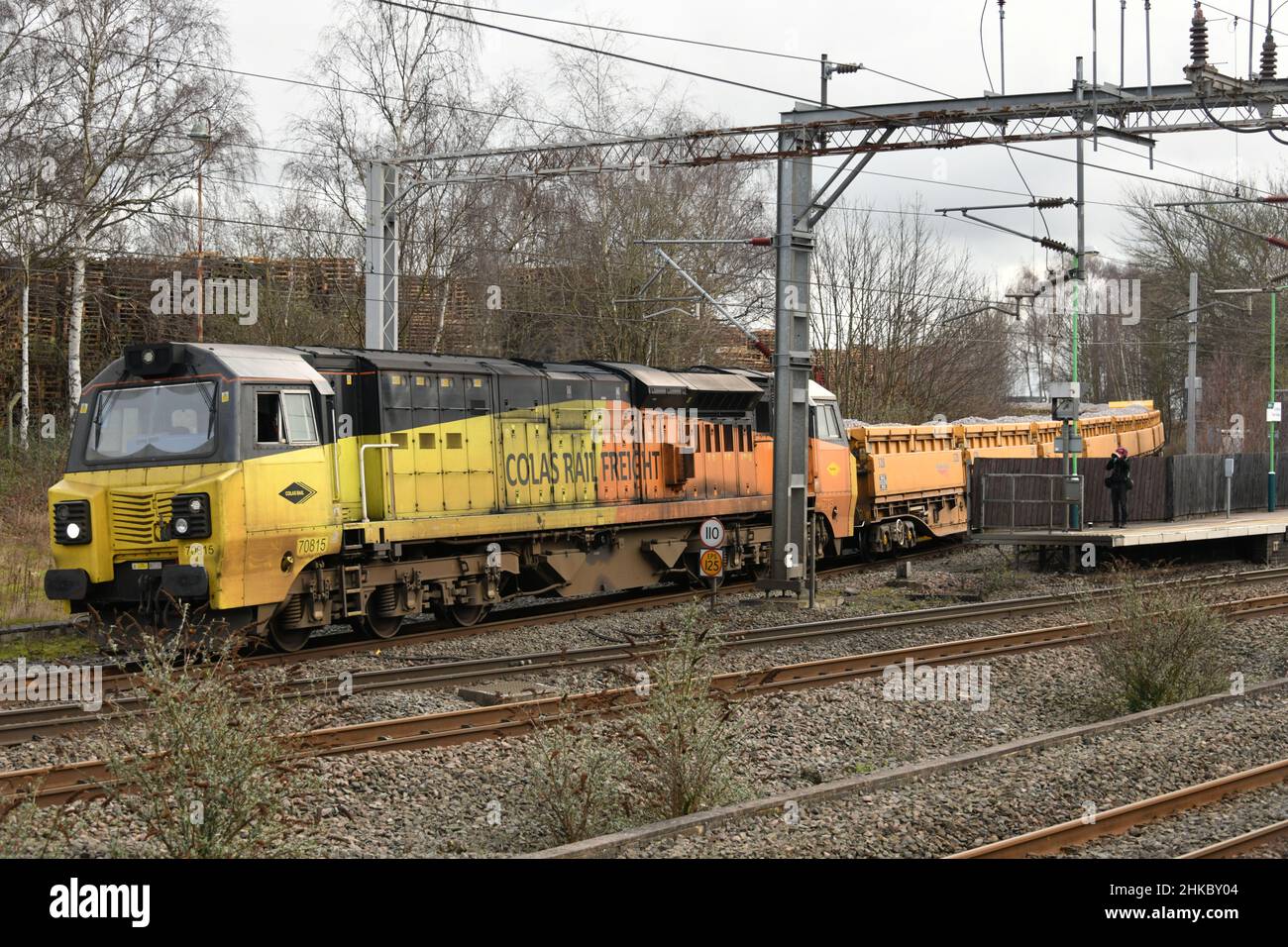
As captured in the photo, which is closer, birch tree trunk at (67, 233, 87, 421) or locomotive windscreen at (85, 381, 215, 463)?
locomotive windscreen at (85, 381, 215, 463)

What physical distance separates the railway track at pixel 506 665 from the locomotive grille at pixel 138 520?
4.36 feet

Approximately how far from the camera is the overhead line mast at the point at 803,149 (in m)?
16.0

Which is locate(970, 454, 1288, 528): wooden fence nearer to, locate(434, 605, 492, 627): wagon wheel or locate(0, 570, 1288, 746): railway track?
locate(0, 570, 1288, 746): railway track

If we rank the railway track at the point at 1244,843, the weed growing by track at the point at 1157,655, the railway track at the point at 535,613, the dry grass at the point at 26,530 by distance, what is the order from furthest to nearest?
1. the dry grass at the point at 26,530
2. the railway track at the point at 535,613
3. the weed growing by track at the point at 1157,655
4. the railway track at the point at 1244,843

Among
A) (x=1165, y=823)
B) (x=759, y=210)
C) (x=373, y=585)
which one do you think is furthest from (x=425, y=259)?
(x=1165, y=823)

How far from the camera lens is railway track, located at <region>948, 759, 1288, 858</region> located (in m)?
7.59

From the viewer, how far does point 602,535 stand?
19.0 metres

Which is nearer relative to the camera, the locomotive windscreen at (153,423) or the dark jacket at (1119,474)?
the locomotive windscreen at (153,423)

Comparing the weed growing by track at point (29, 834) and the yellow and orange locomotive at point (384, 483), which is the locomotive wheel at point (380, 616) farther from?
the weed growing by track at point (29, 834)

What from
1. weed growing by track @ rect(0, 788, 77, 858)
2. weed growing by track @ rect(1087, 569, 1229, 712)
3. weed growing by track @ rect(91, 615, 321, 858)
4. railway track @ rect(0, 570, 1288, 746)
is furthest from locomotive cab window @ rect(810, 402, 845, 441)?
weed growing by track @ rect(0, 788, 77, 858)

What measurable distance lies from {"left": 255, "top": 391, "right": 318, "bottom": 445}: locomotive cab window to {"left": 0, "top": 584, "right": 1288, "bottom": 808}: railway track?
4110 millimetres

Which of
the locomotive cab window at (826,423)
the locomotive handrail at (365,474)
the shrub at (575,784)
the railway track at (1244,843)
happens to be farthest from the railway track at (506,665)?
the locomotive cab window at (826,423)
